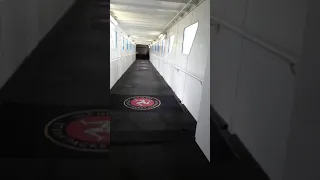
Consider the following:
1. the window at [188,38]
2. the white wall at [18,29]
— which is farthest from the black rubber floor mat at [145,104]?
A: the white wall at [18,29]

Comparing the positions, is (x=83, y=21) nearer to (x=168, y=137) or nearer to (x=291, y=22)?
(x=168, y=137)

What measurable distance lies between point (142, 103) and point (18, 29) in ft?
6.83

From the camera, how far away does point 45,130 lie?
69.6 inches

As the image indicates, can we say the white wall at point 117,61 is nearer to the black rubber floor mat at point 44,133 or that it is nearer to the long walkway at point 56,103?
the long walkway at point 56,103

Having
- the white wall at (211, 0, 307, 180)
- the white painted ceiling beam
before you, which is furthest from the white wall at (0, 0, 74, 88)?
the white wall at (211, 0, 307, 180)

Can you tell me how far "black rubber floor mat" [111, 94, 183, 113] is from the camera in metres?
3.13

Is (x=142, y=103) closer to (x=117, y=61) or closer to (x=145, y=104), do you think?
(x=145, y=104)

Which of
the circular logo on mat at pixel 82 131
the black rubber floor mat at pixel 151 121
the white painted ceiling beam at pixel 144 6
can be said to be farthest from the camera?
the white painted ceiling beam at pixel 144 6

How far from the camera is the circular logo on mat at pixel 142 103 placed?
3225 mm

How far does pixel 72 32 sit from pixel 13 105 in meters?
2.34

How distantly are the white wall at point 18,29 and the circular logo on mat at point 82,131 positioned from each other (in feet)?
3.05

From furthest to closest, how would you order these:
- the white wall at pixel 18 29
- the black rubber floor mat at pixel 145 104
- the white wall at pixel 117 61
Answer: the white wall at pixel 117 61 → the black rubber floor mat at pixel 145 104 → the white wall at pixel 18 29

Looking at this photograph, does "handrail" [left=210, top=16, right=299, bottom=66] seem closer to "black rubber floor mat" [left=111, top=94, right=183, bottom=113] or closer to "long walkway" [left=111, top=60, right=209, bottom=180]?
"long walkway" [left=111, top=60, right=209, bottom=180]

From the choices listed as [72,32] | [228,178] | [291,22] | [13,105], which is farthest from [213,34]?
[72,32]
